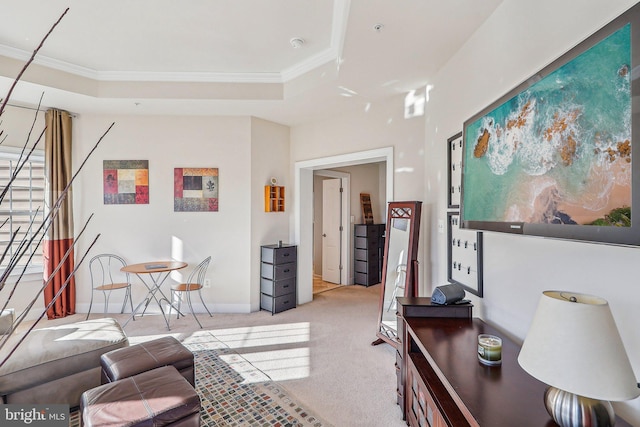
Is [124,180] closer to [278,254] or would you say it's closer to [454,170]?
[278,254]

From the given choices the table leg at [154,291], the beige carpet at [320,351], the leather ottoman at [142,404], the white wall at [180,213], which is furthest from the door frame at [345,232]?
the leather ottoman at [142,404]

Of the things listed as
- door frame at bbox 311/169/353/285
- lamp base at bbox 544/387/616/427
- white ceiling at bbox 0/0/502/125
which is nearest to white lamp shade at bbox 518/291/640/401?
lamp base at bbox 544/387/616/427

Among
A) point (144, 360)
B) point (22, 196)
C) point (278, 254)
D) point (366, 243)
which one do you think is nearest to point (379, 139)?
point (278, 254)

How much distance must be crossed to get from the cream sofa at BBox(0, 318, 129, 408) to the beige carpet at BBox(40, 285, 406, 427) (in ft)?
3.64

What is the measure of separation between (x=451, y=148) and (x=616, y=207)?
1681 mm

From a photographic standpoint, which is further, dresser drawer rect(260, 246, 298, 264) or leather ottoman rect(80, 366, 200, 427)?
dresser drawer rect(260, 246, 298, 264)

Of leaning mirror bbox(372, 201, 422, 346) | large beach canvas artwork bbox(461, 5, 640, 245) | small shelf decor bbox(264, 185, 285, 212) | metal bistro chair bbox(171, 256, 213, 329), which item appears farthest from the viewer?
small shelf decor bbox(264, 185, 285, 212)

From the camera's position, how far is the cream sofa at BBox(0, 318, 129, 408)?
6.85 feet

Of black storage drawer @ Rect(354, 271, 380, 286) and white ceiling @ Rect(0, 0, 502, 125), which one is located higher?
white ceiling @ Rect(0, 0, 502, 125)

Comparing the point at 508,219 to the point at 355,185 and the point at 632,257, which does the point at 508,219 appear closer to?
the point at 632,257

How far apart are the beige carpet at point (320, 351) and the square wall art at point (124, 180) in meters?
1.54

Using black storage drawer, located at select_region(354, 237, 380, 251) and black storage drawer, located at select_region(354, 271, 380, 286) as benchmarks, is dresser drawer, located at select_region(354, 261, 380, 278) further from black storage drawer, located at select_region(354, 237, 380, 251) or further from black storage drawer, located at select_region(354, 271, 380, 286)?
black storage drawer, located at select_region(354, 237, 380, 251)

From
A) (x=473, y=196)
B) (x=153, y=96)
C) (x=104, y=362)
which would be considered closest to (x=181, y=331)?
(x=104, y=362)

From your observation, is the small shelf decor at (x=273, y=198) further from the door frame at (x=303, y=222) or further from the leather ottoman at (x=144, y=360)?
the leather ottoman at (x=144, y=360)
